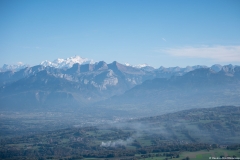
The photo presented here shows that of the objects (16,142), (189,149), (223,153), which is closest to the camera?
(223,153)

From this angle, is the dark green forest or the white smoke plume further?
the white smoke plume

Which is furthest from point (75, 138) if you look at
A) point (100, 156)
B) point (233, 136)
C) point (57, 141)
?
point (233, 136)

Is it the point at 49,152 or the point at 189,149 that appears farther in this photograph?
the point at 49,152

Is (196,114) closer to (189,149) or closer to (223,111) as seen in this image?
(223,111)

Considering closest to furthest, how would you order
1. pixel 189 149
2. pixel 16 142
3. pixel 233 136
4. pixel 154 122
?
pixel 189 149
pixel 233 136
pixel 16 142
pixel 154 122

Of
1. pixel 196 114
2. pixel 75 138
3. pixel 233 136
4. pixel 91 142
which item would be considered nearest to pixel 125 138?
pixel 91 142

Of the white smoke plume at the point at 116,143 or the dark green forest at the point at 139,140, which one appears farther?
the white smoke plume at the point at 116,143

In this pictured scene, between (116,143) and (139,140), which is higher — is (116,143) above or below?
above

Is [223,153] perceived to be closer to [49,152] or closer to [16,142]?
[49,152]

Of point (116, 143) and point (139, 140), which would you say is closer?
point (116, 143)
